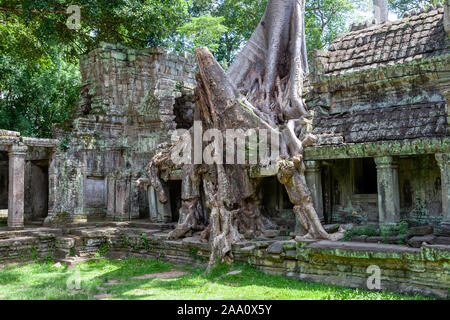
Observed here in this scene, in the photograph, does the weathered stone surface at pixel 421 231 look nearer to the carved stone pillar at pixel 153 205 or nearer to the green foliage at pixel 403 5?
the carved stone pillar at pixel 153 205

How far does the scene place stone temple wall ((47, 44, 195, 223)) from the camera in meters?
15.0

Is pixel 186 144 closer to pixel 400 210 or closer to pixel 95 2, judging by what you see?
pixel 400 210

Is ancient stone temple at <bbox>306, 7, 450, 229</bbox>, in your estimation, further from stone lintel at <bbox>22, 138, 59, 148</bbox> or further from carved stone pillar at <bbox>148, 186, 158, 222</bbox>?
stone lintel at <bbox>22, 138, 59, 148</bbox>

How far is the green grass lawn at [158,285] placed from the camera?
7.58m

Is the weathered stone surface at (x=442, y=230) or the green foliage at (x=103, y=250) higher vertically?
the weathered stone surface at (x=442, y=230)

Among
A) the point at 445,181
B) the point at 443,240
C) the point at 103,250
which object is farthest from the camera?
the point at 103,250

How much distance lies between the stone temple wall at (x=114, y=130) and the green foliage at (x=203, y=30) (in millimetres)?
4014

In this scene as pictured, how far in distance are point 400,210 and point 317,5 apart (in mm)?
16950

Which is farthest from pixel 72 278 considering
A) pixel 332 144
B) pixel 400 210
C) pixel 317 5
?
pixel 317 5

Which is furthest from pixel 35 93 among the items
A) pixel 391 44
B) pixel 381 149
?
pixel 381 149

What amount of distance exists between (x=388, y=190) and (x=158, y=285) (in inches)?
199

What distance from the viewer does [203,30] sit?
2167 cm

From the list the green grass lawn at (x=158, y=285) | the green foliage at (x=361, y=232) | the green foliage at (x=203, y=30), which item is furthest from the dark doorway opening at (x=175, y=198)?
the green foliage at (x=203, y=30)

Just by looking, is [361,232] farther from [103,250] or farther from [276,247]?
[103,250]
